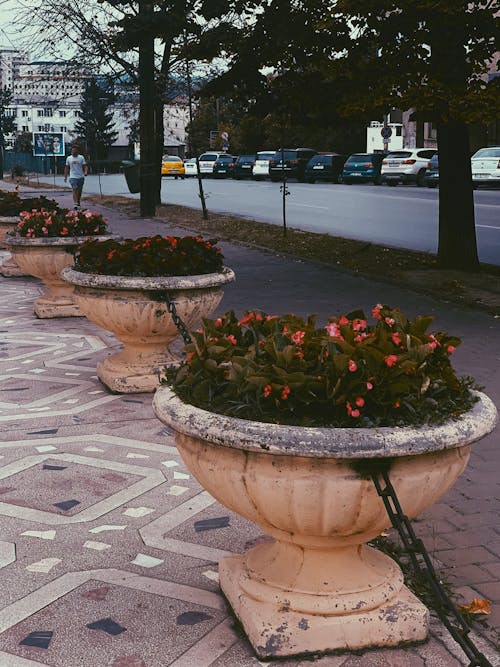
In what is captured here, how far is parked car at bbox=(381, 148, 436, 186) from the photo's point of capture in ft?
135

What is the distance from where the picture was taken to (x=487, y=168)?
3666 cm

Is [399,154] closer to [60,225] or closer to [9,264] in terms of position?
A: [9,264]

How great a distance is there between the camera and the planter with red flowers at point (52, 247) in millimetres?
10602

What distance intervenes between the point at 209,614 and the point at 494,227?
1909 cm

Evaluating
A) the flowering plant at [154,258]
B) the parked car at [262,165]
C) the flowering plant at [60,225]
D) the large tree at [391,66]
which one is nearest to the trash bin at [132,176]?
the large tree at [391,66]

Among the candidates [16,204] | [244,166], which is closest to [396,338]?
[16,204]

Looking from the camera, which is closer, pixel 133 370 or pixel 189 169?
pixel 133 370

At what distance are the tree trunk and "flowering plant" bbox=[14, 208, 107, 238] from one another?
529 cm

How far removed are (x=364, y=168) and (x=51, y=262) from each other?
3394 cm

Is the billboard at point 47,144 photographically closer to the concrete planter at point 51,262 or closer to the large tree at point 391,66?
the large tree at point 391,66

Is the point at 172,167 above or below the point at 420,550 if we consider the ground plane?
above

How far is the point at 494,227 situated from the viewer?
2161cm

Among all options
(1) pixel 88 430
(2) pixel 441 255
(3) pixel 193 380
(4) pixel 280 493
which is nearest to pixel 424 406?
(4) pixel 280 493

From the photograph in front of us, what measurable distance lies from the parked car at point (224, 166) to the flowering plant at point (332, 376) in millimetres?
54524
